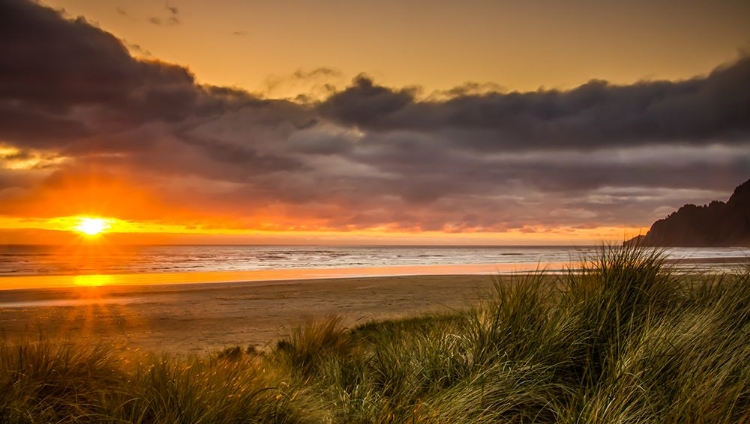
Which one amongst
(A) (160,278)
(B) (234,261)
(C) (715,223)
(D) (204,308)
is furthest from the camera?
(C) (715,223)

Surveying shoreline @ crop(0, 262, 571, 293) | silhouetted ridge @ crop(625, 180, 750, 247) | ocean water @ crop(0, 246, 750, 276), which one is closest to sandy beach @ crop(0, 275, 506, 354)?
shoreline @ crop(0, 262, 571, 293)

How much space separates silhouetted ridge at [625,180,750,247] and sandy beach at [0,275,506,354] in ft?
433

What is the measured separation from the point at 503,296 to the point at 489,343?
2.13 ft

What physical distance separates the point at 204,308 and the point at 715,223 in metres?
161

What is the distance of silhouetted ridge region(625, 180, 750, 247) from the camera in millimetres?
136375

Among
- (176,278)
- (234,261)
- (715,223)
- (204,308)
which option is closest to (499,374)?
(204,308)

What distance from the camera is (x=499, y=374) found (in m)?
4.46

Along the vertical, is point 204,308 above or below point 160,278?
below

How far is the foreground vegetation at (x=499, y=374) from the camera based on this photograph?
368 cm

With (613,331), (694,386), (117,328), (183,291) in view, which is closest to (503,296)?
(613,331)

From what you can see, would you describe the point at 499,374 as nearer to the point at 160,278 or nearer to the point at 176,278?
the point at 176,278

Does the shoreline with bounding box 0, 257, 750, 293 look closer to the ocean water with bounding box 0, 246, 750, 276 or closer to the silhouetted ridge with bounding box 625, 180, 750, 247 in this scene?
the ocean water with bounding box 0, 246, 750, 276

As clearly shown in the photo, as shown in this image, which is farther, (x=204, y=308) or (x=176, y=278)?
(x=176, y=278)

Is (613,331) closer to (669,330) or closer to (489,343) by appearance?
(669,330)
